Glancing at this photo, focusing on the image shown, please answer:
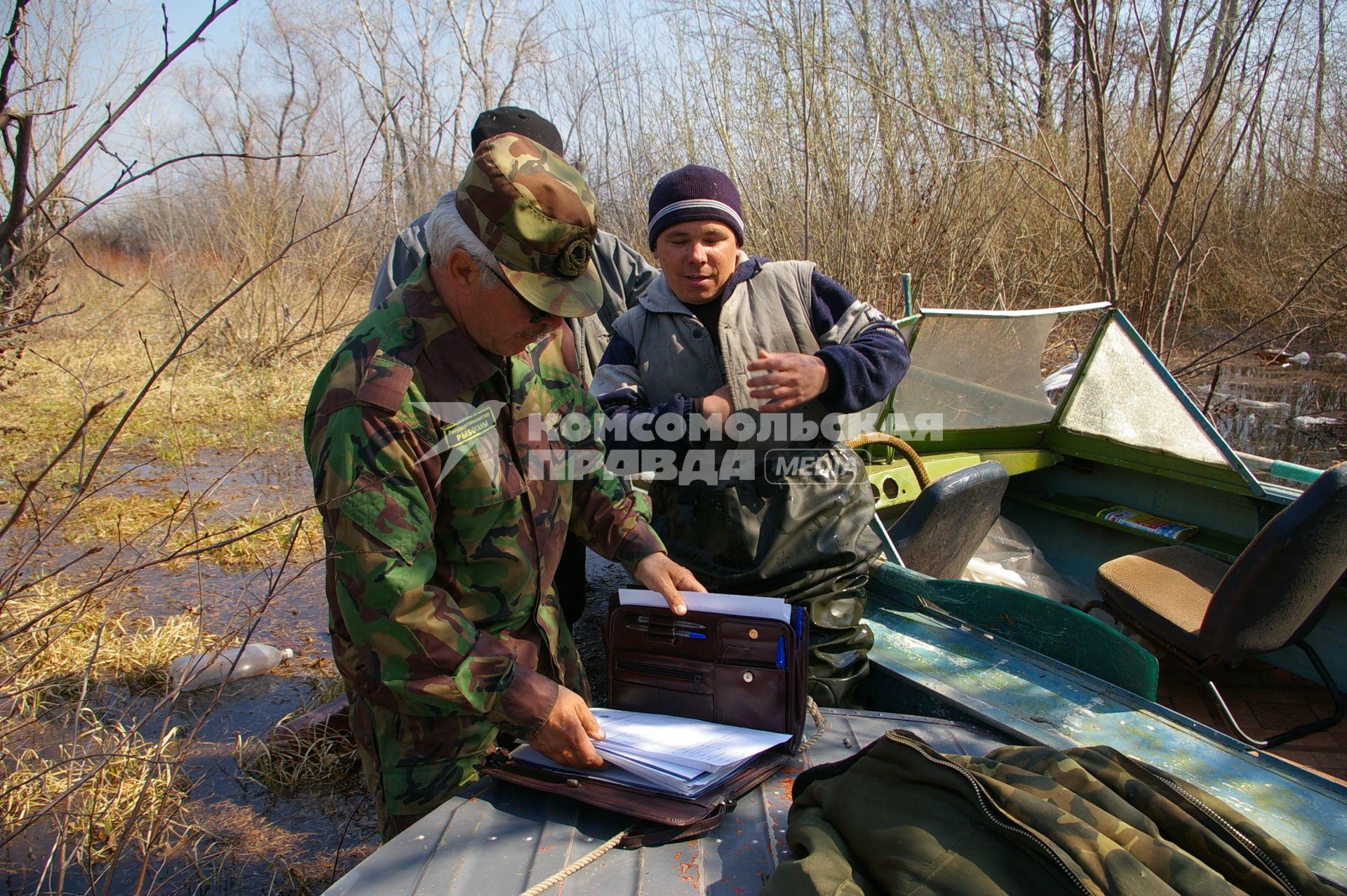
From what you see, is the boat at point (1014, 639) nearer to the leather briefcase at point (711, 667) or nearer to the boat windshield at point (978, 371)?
the boat windshield at point (978, 371)

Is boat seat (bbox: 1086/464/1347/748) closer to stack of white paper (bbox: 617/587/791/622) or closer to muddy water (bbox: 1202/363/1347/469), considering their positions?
stack of white paper (bbox: 617/587/791/622)

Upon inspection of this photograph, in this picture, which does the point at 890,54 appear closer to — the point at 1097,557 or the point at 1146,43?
the point at 1146,43

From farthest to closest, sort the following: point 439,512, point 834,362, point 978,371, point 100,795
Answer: point 978,371, point 100,795, point 834,362, point 439,512

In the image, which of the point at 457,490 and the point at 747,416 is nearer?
the point at 457,490

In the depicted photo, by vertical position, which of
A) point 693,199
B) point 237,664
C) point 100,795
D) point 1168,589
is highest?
point 693,199

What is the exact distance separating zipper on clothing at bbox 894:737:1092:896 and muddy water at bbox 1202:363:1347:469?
617 cm

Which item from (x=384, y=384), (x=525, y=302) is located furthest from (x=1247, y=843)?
(x=384, y=384)

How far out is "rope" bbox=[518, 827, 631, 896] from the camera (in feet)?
4.34

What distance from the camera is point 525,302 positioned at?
4.85ft

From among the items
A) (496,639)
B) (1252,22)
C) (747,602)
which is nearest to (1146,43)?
(1252,22)

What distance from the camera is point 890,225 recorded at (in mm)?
7094

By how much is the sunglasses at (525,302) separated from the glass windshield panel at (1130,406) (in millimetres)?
3129

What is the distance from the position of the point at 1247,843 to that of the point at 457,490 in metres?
1.37

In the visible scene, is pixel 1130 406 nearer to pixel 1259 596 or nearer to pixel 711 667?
pixel 1259 596
